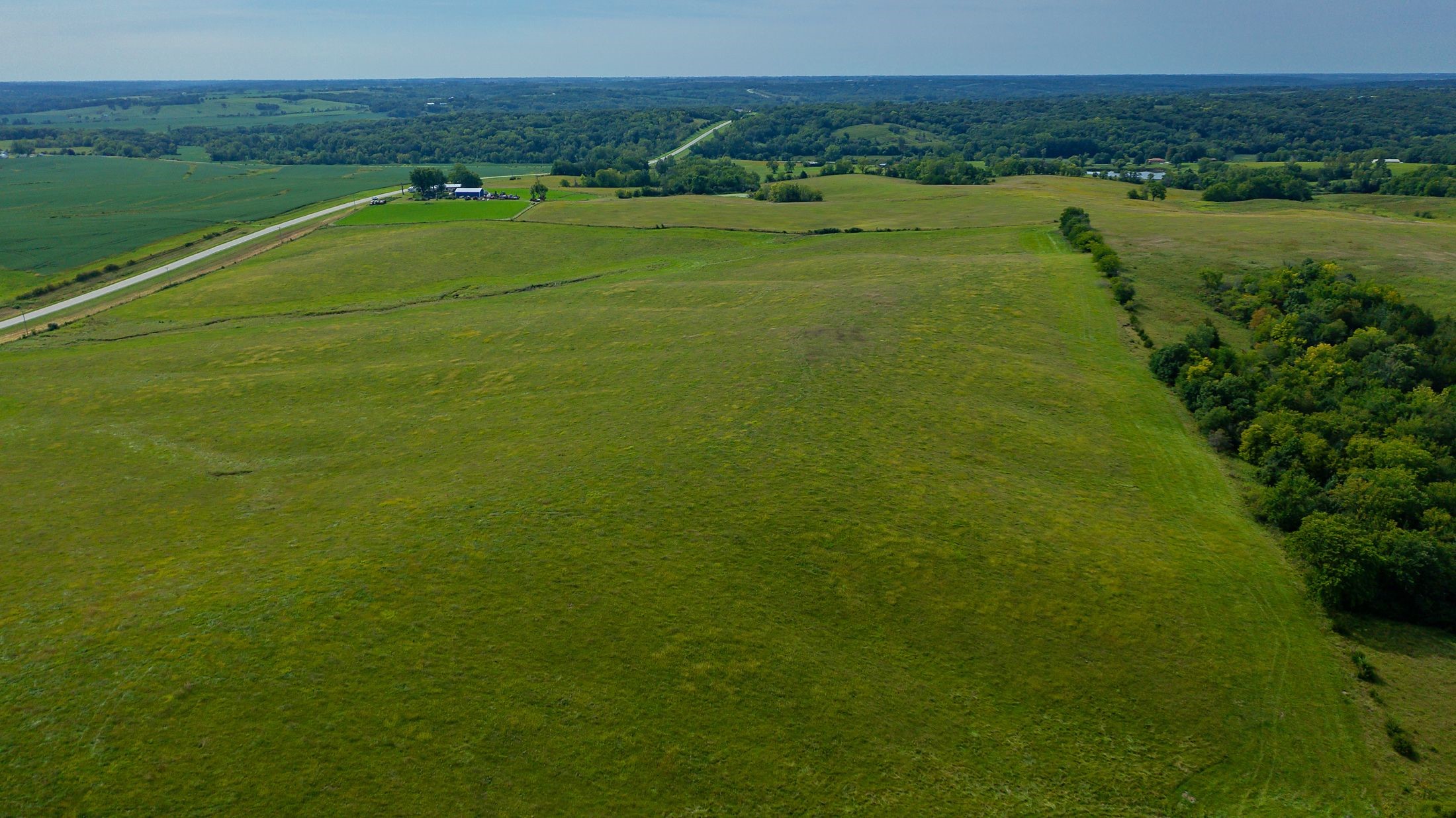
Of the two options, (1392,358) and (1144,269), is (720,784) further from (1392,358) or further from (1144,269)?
(1144,269)

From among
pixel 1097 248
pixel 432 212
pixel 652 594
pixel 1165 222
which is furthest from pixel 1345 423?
pixel 432 212

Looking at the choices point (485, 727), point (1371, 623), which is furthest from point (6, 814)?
→ point (1371, 623)

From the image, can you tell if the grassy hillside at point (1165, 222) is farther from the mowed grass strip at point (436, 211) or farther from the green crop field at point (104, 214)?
the green crop field at point (104, 214)

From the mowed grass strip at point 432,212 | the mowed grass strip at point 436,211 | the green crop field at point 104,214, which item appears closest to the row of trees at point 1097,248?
the mowed grass strip at point 436,211

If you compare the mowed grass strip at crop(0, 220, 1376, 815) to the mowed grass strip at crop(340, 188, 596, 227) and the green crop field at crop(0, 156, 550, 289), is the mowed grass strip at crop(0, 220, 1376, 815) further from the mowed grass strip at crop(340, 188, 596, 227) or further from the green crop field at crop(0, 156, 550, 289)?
the mowed grass strip at crop(340, 188, 596, 227)

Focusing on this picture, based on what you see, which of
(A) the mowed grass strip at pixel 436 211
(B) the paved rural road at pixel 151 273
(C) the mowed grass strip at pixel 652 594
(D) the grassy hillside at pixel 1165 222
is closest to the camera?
(C) the mowed grass strip at pixel 652 594

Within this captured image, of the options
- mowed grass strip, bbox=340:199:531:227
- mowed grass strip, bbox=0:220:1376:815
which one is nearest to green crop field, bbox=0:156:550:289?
mowed grass strip, bbox=340:199:531:227

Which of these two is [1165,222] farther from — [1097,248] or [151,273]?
[151,273]

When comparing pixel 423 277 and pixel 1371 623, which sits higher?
pixel 423 277
